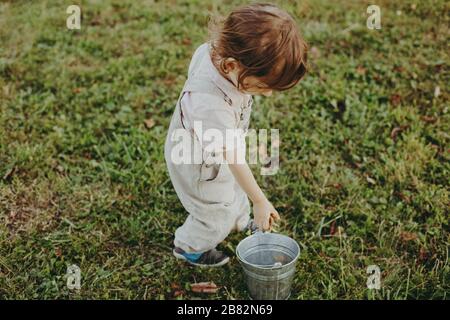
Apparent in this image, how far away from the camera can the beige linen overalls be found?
228 centimetres

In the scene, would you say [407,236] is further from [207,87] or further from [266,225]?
[207,87]

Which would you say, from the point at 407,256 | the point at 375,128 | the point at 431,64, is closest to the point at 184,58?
the point at 375,128

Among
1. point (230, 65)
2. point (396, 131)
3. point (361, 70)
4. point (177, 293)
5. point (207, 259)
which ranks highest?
point (230, 65)

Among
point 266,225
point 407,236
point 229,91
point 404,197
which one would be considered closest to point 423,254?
point 407,236

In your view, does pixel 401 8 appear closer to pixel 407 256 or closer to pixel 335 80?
pixel 335 80

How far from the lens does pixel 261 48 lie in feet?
6.94

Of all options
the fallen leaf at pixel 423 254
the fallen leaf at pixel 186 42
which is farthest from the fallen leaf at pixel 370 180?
the fallen leaf at pixel 186 42

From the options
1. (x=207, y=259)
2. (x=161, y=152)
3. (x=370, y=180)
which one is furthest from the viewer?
(x=161, y=152)

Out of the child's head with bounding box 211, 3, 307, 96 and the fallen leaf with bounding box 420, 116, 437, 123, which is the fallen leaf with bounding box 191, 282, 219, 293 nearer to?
the child's head with bounding box 211, 3, 307, 96

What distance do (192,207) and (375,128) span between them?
1892 millimetres

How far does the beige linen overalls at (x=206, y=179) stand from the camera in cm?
228

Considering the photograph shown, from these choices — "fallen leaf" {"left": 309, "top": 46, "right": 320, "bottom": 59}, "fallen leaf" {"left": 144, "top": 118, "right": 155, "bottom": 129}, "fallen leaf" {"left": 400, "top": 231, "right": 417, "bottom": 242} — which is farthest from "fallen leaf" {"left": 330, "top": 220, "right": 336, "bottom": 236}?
"fallen leaf" {"left": 309, "top": 46, "right": 320, "bottom": 59}

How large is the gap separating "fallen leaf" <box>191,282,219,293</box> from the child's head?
1149 millimetres

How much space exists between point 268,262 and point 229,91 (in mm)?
1029
